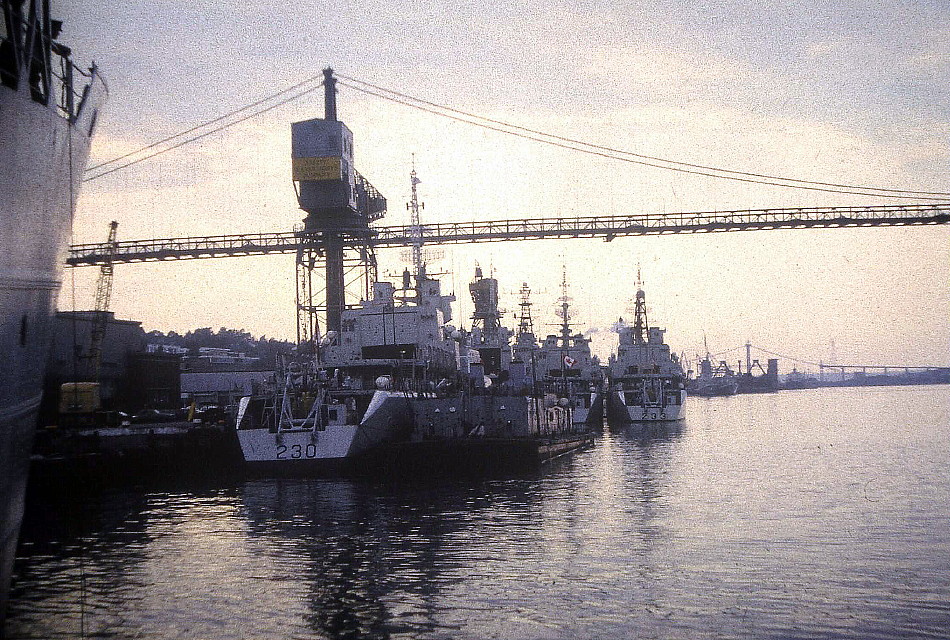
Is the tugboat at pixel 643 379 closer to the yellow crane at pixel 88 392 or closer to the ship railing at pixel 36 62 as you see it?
the yellow crane at pixel 88 392

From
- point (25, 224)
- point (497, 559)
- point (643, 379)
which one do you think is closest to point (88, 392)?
point (497, 559)

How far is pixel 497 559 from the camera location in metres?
16.5

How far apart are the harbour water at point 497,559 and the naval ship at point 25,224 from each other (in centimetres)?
432

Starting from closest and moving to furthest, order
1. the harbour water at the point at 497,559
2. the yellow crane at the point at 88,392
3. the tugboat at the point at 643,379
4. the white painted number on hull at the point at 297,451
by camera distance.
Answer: the harbour water at the point at 497,559, the white painted number on hull at the point at 297,451, the yellow crane at the point at 88,392, the tugboat at the point at 643,379

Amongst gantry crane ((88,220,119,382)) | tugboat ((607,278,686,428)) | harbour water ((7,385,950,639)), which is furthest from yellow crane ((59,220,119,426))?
tugboat ((607,278,686,428))

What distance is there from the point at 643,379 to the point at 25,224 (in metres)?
64.1

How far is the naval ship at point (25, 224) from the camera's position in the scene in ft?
27.2

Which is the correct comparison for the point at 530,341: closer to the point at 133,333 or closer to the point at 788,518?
the point at 133,333

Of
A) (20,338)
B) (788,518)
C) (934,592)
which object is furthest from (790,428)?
(20,338)

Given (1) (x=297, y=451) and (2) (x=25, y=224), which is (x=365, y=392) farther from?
(2) (x=25, y=224)

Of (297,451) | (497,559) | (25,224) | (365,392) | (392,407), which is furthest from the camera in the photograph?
(392,407)

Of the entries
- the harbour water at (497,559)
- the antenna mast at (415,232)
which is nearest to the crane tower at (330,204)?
the antenna mast at (415,232)

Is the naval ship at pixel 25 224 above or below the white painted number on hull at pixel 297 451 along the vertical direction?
above

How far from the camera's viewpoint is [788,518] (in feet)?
67.5
